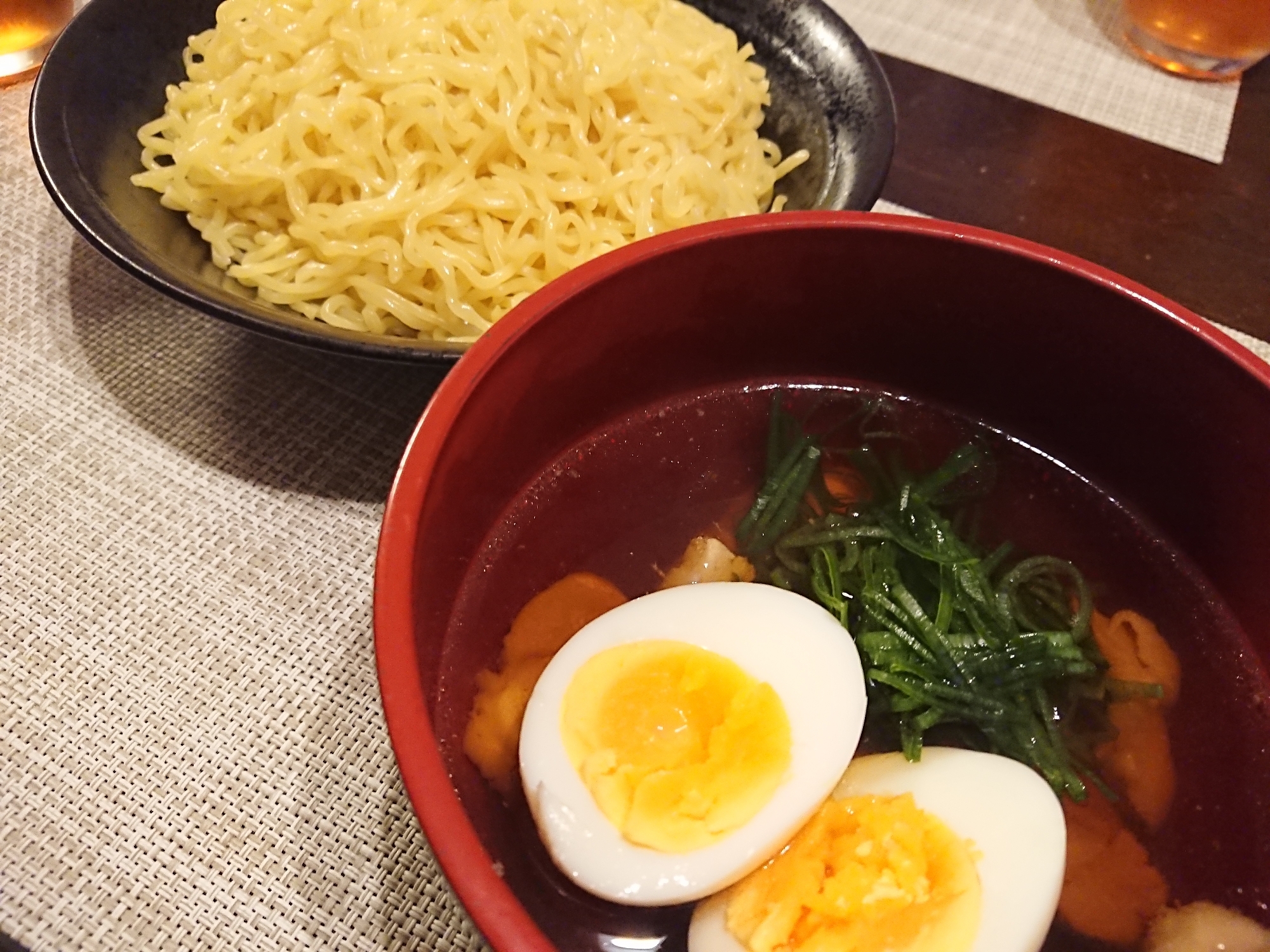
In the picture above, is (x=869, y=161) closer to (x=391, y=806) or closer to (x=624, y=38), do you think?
(x=624, y=38)

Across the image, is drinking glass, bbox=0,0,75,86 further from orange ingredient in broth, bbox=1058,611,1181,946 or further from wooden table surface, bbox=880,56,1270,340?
orange ingredient in broth, bbox=1058,611,1181,946

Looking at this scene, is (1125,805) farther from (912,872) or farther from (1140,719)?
(912,872)

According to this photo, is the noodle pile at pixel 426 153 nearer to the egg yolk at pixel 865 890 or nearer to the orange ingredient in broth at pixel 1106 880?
the egg yolk at pixel 865 890

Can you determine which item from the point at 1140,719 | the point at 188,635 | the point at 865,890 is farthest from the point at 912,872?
the point at 188,635

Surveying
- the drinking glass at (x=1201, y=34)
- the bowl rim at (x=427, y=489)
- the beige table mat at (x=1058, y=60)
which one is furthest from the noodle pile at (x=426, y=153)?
the drinking glass at (x=1201, y=34)

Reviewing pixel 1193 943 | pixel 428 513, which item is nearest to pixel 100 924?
pixel 428 513

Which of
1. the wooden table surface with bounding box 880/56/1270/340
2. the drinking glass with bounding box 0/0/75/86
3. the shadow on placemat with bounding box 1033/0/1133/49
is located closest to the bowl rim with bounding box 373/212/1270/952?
the wooden table surface with bounding box 880/56/1270/340
